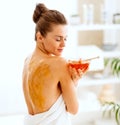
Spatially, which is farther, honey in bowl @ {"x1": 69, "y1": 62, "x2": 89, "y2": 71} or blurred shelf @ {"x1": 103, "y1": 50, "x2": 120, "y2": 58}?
blurred shelf @ {"x1": 103, "y1": 50, "x2": 120, "y2": 58}

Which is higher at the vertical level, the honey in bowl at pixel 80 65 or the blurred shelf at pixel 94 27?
the honey in bowl at pixel 80 65

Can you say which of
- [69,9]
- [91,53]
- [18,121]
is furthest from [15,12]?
[18,121]

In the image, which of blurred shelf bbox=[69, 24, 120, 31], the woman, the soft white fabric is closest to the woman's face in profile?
the woman

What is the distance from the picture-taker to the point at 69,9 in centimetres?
299

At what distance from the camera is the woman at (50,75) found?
1.60 m

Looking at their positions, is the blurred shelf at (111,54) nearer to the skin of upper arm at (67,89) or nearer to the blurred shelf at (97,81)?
the blurred shelf at (97,81)

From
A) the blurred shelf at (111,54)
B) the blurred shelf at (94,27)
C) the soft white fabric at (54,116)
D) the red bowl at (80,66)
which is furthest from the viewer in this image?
the blurred shelf at (111,54)

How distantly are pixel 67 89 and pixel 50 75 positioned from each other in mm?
118

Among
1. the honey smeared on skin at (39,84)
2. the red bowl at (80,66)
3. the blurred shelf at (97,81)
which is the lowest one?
the blurred shelf at (97,81)

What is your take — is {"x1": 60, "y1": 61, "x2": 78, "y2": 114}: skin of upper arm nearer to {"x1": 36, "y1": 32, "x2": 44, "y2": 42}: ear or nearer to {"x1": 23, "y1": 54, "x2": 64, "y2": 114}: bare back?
{"x1": 23, "y1": 54, "x2": 64, "y2": 114}: bare back

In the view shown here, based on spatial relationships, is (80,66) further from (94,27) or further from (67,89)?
(94,27)

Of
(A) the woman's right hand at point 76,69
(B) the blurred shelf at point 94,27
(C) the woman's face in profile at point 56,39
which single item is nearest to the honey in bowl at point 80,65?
(A) the woman's right hand at point 76,69

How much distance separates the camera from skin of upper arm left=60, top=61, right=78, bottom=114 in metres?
1.59

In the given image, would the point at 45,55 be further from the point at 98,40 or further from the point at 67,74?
the point at 98,40
